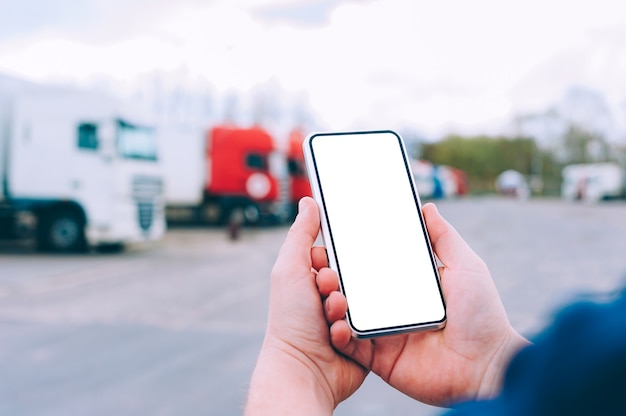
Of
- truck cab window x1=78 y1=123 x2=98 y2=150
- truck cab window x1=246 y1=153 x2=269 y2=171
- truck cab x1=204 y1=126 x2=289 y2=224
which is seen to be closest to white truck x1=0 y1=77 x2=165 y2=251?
truck cab window x1=78 y1=123 x2=98 y2=150

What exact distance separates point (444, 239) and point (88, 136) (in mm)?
14331

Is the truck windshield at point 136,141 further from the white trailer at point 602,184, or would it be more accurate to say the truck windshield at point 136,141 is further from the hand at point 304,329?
the white trailer at point 602,184

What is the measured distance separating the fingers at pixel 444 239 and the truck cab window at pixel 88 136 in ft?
46.5

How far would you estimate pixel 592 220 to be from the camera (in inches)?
1038

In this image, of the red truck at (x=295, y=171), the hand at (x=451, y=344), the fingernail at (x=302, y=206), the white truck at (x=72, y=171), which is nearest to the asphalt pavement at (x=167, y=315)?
the hand at (x=451, y=344)

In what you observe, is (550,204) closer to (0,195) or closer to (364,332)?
(0,195)

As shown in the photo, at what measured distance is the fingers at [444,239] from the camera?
4.82ft

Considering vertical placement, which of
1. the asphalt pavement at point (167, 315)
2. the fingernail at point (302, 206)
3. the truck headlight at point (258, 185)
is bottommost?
the asphalt pavement at point (167, 315)

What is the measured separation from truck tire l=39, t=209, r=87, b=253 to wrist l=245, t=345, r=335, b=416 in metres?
14.7

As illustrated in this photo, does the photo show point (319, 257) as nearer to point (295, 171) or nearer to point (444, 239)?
point (444, 239)

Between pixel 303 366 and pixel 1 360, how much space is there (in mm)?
5793

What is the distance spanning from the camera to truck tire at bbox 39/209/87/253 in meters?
15.1

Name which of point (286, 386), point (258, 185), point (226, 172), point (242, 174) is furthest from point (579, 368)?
point (226, 172)

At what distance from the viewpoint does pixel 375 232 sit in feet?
4.76
